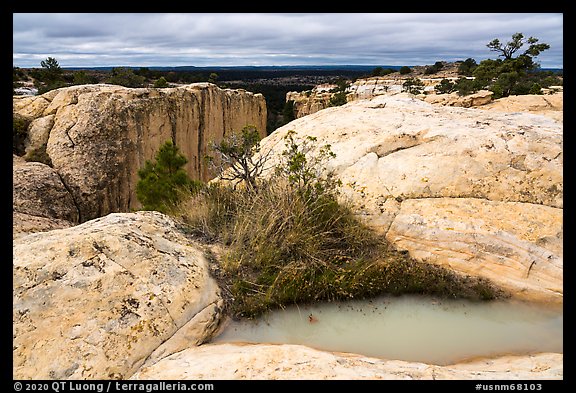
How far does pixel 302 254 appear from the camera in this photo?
15.4ft

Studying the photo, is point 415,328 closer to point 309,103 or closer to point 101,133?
point 101,133

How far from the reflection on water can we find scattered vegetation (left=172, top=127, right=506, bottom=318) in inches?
6.3

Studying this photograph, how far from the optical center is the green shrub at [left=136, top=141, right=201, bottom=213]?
296 inches

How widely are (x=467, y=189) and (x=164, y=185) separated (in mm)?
5180

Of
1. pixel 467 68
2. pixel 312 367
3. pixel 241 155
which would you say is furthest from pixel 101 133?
pixel 467 68

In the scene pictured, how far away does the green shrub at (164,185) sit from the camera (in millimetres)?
7520

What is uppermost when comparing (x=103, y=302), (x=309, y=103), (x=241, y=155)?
(x=309, y=103)

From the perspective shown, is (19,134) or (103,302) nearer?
(103,302)

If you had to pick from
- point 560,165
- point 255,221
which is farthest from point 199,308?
point 560,165

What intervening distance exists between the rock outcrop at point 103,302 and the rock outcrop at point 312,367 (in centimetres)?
27

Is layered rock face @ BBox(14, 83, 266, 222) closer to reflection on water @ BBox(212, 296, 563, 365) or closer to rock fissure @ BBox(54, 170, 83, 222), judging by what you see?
rock fissure @ BBox(54, 170, 83, 222)

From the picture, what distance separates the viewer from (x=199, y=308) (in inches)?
147

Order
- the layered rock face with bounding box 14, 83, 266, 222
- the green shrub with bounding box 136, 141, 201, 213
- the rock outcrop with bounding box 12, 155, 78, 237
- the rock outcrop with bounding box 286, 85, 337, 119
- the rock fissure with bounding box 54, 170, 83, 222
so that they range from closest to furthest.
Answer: the rock outcrop with bounding box 12, 155, 78, 237 → the green shrub with bounding box 136, 141, 201, 213 → the rock fissure with bounding box 54, 170, 83, 222 → the layered rock face with bounding box 14, 83, 266, 222 → the rock outcrop with bounding box 286, 85, 337, 119

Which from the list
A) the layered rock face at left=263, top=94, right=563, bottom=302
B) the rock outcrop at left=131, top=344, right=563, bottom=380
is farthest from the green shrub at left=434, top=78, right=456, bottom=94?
the rock outcrop at left=131, top=344, right=563, bottom=380
